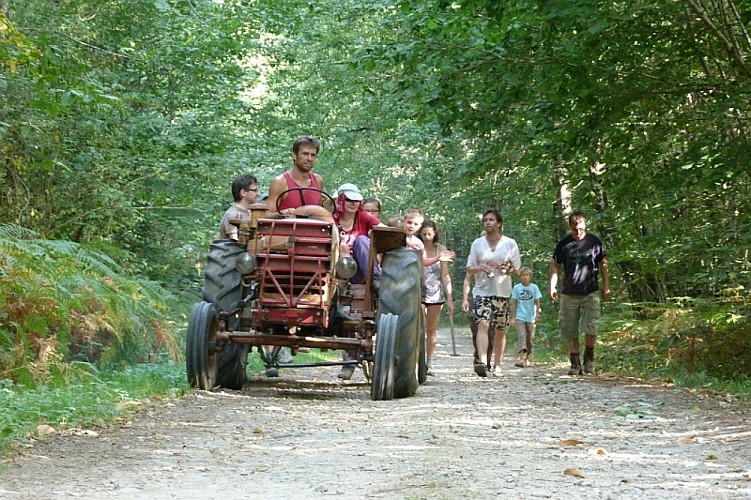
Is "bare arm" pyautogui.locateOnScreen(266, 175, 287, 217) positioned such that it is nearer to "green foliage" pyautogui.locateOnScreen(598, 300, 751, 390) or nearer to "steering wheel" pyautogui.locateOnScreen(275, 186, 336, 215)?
"steering wheel" pyautogui.locateOnScreen(275, 186, 336, 215)

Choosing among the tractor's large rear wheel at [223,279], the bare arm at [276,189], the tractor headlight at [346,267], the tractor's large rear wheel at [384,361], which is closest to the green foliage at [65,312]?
the tractor's large rear wheel at [223,279]

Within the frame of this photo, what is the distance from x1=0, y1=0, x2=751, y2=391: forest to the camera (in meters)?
11.6

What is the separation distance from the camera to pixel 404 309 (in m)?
10.9

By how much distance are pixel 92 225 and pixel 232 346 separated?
19.3ft

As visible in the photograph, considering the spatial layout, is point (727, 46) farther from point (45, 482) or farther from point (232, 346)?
point (45, 482)

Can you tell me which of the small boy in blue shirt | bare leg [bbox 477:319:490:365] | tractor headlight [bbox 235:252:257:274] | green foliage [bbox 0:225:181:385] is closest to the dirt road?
tractor headlight [bbox 235:252:257:274]

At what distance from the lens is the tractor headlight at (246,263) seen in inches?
412

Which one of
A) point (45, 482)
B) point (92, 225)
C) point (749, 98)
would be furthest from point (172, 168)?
point (45, 482)

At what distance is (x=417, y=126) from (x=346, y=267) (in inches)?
193

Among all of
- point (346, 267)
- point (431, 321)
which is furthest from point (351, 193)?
point (431, 321)

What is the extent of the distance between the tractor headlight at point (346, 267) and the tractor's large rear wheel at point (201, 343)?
50.5 inches

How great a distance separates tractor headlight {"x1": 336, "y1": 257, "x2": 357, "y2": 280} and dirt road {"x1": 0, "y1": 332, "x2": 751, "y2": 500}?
1218 mm

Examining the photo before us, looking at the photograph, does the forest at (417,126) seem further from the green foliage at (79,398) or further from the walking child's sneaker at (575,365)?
the walking child's sneaker at (575,365)

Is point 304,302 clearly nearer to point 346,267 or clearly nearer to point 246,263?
point 346,267
